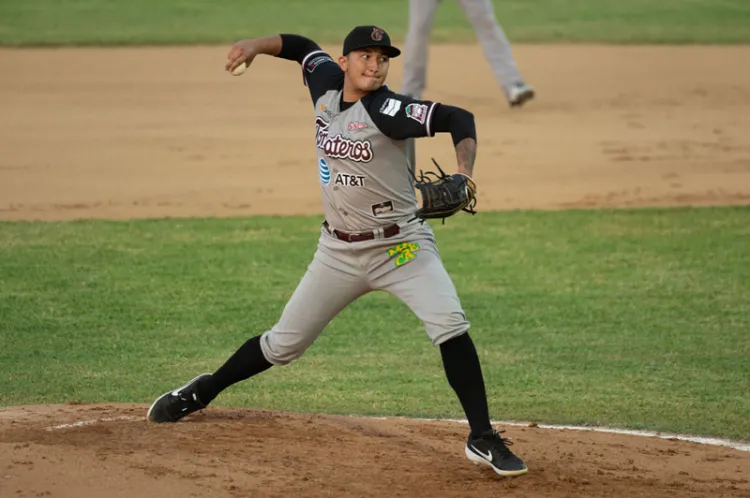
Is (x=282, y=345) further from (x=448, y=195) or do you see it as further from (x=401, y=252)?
(x=448, y=195)

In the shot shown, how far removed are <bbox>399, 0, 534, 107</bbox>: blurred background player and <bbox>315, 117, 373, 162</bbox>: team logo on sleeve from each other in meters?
6.20

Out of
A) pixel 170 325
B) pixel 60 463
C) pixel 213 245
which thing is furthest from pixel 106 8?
pixel 60 463

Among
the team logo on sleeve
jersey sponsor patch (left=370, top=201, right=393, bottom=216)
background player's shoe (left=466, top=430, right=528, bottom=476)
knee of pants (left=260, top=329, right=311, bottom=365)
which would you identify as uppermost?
the team logo on sleeve

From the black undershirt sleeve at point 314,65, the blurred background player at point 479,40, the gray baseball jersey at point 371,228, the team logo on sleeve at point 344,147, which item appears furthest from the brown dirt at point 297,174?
the black undershirt sleeve at point 314,65

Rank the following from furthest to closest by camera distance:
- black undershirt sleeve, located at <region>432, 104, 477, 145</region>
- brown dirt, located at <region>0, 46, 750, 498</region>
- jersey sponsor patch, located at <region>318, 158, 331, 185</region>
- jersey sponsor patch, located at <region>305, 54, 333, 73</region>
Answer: jersey sponsor patch, located at <region>305, 54, 333, 73</region> < jersey sponsor patch, located at <region>318, 158, 331, 185</region> < brown dirt, located at <region>0, 46, 750, 498</region> < black undershirt sleeve, located at <region>432, 104, 477, 145</region>

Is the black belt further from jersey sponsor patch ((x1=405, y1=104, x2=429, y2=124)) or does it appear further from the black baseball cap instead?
the black baseball cap

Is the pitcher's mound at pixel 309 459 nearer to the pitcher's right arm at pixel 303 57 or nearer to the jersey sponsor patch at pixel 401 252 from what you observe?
the jersey sponsor patch at pixel 401 252

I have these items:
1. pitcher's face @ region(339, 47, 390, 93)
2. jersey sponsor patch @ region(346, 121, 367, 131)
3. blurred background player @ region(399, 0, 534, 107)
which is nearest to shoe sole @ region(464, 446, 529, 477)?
jersey sponsor patch @ region(346, 121, 367, 131)

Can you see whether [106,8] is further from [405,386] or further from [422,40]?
[405,386]

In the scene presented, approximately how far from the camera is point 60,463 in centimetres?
499

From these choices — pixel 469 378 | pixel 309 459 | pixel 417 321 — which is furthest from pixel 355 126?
pixel 417 321

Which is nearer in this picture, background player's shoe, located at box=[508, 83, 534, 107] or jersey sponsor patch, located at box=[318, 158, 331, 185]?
jersey sponsor patch, located at box=[318, 158, 331, 185]

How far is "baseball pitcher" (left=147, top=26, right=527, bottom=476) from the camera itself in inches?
197

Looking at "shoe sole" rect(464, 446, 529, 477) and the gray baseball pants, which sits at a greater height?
the gray baseball pants
